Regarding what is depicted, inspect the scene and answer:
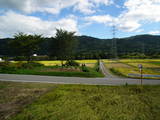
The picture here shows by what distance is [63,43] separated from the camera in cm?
2306

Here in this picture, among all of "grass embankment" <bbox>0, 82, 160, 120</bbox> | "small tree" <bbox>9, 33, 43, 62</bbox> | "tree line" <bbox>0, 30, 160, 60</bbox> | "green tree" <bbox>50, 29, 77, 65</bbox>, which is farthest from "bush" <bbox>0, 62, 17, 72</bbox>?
"grass embankment" <bbox>0, 82, 160, 120</bbox>

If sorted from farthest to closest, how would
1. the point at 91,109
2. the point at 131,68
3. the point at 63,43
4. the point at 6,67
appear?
the point at 131,68
the point at 63,43
the point at 6,67
the point at 91,109

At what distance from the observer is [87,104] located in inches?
233

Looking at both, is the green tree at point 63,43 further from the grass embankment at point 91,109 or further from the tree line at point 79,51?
the grass embankment at point 91,109

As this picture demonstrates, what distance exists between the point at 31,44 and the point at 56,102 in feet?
70.1

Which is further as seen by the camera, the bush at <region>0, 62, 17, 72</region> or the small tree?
the small tree

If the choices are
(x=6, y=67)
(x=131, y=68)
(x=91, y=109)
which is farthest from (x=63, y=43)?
(x=91, y=109)

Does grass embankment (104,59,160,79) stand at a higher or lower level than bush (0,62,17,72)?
lower

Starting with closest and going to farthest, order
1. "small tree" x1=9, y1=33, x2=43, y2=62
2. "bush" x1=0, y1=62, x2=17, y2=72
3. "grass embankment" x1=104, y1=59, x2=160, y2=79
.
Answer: "bush" x1=0, y1=62, x2=17, y2=72
"grass embankment" x1=104, y1=59, x2=160, y2=79
"small tree" x1=9, y1=33, x2=43, y2=62

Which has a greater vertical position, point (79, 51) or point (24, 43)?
point (79, 51)

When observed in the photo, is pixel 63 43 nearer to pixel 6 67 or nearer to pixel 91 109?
pixel 6 67

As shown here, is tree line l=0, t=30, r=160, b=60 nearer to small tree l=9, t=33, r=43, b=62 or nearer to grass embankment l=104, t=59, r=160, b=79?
small tree l=9, t=33, r=43, b=62

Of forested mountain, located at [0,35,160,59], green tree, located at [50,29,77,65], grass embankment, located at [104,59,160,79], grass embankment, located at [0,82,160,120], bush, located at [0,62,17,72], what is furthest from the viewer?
forested mountain, located at [0,35,160,59]

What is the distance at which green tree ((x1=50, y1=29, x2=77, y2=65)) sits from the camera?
2308 centimetres
